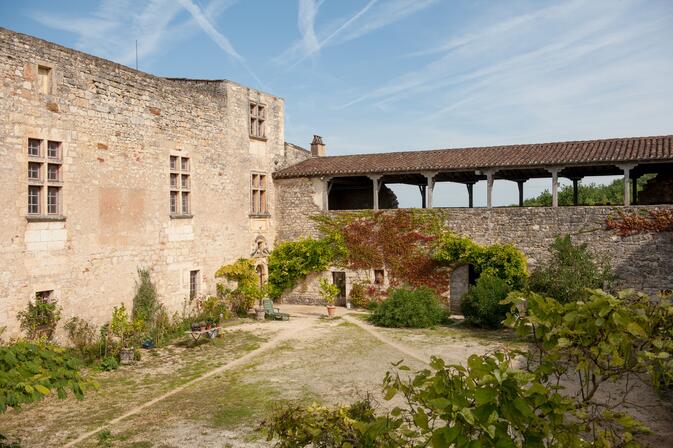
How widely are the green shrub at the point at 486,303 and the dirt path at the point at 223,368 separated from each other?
204 inches

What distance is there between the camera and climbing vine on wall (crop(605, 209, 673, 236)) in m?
16.1

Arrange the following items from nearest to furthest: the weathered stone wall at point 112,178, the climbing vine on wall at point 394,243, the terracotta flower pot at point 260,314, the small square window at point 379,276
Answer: the weathered stone wall at point 112,178 < the terracotta flower pot at point 260,314 < the climbing vine on wall at point 394,243 < the small square window at point 379,276

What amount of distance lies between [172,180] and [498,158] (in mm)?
11209

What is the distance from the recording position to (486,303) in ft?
53.2

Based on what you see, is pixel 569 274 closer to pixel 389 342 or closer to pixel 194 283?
pixel 389 342

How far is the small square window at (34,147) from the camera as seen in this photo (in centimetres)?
1254

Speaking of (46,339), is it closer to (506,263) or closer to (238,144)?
(238,144)

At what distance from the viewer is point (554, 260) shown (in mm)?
Result: 16703

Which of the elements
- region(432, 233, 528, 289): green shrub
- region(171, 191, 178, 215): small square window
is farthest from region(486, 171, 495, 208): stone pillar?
region(171, 191, 178, 215): small square window

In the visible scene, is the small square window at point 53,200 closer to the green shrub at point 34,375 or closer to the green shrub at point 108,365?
the green shrub at point 108,365

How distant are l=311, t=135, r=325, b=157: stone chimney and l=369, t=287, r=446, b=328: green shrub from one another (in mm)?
9501

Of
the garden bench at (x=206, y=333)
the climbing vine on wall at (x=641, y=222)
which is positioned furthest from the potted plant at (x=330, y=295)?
the climbing vine on wall at (x=641, y=222)

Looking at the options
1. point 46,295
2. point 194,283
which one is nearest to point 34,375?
point 46,295

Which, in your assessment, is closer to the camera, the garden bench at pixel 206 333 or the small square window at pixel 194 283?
the garden bench at pixel 206 333
